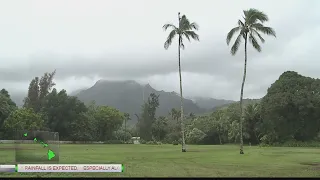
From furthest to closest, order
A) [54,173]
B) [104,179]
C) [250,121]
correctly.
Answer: [250,121] < [54,173] < [104,179]

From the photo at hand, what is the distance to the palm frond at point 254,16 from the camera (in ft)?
119

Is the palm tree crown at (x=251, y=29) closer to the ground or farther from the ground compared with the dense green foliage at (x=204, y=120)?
farther from the ground

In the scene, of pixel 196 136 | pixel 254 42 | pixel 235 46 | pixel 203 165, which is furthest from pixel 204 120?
pixel 203 165

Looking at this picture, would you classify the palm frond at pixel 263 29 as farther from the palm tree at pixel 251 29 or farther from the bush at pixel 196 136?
the bush at pixel 196 136

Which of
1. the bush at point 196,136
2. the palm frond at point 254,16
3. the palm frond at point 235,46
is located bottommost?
the bush at point 196,136

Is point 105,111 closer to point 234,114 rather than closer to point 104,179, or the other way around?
point 234,114

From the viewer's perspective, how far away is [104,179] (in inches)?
561

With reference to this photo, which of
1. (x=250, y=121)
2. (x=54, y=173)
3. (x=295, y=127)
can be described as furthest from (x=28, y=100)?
(x=54, y=173)

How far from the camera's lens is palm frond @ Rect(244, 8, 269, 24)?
36.3m

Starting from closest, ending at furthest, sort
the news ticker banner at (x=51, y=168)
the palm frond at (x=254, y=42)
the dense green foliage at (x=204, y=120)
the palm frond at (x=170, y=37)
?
the news ticker banner at (x=51, y=168) < the palm frond at (x=254, y=42) < the palm frond at (x=170, y=37) < the dense green foliage at (x=204, y=120)

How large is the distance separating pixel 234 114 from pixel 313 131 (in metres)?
28.2

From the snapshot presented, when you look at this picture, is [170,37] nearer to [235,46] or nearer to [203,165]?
[235,46]

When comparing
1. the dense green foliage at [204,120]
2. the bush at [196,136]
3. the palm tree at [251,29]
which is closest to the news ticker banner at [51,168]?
the palm tree at [251,29]

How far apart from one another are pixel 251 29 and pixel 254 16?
4.53 ft
